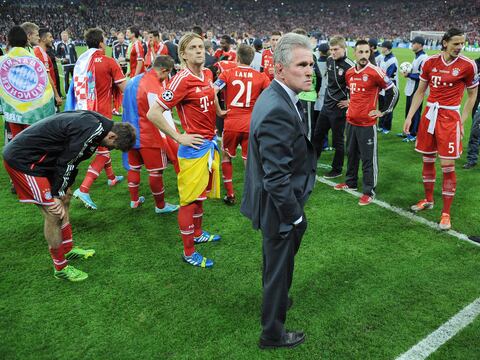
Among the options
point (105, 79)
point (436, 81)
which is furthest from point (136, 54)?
point (436, 81)

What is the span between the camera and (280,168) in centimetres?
239

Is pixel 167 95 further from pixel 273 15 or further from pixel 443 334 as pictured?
pixel 273 15

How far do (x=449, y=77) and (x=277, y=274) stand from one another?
3.61 m

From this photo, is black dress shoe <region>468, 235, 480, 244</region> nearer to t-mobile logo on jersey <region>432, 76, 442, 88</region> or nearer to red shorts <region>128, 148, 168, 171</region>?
t-mobile logo on jersey <region>432, 76, 442, 88</region>

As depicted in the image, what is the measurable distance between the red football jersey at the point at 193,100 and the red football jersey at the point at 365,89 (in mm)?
2509

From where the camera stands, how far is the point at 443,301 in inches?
144

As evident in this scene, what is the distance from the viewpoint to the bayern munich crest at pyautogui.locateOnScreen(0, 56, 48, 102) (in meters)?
5.12

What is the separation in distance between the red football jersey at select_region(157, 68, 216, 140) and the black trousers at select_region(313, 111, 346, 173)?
2.86 m

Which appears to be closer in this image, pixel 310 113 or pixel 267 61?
pixel 310 113

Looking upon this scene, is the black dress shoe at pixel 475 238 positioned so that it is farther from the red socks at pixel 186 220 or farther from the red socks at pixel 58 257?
the red socks at pixel 58 257

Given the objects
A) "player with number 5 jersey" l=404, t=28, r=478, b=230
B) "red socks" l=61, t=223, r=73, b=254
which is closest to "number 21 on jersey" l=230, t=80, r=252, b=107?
"player with number 5 jersey" l=404, t=28, r=478, b=230

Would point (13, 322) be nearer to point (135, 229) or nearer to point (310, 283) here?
point (135, 229)

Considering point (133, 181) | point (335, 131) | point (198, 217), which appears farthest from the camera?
point (335, 131)

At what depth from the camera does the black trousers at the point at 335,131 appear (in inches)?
263
